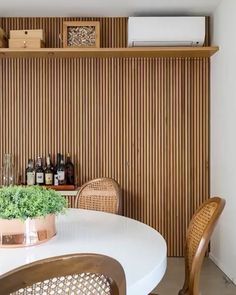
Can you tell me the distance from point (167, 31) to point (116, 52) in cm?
54

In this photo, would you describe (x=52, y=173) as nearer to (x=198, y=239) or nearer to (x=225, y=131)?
(x=225, y=131)

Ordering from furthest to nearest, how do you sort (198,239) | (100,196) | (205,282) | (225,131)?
(225,131)
(205,282)
(100,196)
(198,239)

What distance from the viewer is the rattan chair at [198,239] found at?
169 cm

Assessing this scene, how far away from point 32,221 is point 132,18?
2702 mm

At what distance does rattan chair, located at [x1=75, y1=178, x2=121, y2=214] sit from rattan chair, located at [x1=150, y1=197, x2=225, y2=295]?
3.59 ft

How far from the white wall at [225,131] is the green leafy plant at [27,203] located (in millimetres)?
1926

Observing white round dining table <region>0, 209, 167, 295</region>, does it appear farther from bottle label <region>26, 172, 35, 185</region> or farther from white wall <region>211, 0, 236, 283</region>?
bottle label <region>26, 172, 35, 185</region>

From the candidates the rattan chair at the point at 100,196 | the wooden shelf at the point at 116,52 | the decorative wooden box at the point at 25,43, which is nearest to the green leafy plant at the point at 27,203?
the rattan chair at the point at 100,196

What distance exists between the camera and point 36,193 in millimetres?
1767

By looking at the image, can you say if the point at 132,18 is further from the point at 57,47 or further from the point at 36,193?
the point at 36,193

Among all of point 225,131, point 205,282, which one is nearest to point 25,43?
point 225,131

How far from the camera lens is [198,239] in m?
1.81

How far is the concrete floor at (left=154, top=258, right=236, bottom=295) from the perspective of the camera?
3.05 metres

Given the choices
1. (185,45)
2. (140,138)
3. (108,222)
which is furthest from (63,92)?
(108,222)
